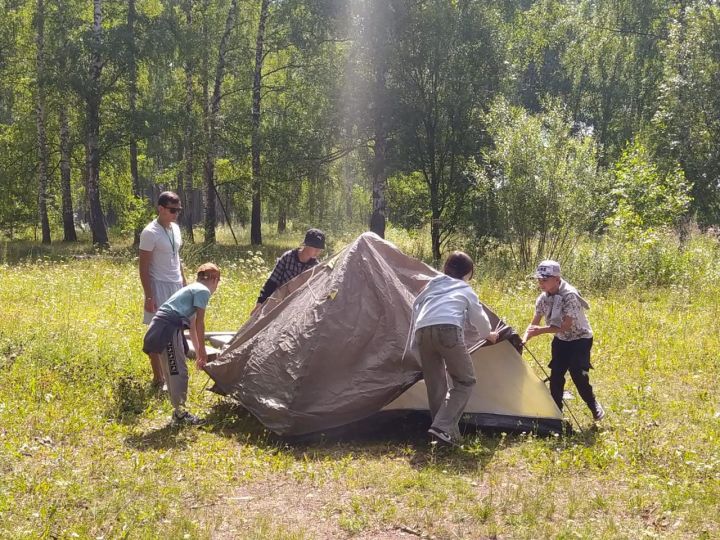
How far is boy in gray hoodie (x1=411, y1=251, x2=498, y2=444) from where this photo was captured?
526 centimetres

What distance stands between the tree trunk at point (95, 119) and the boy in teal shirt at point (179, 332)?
14662mm

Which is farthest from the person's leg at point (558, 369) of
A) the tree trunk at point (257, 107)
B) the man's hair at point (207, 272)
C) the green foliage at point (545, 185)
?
the tree trunk at point (257, 107)

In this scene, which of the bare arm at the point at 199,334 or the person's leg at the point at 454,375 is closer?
the person's leg at the point at 454,375

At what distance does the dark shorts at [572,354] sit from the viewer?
5938mm

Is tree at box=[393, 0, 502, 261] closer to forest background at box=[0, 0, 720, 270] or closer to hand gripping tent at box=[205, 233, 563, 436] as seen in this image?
forest background at box=[0, 0, 720, 270]

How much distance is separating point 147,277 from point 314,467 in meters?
2.71

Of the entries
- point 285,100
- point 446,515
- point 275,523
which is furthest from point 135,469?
point 285,100

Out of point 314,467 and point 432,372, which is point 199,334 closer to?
point 314,467

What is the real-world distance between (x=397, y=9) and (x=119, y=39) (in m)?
8.04

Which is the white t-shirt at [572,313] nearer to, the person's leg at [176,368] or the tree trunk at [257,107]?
the person's leg at [176,368]

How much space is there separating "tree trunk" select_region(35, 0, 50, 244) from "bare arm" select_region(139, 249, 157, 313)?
14355mm

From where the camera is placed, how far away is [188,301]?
5758mm

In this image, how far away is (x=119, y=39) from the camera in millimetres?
18109

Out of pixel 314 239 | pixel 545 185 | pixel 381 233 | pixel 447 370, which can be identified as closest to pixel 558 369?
pixel 447 370
